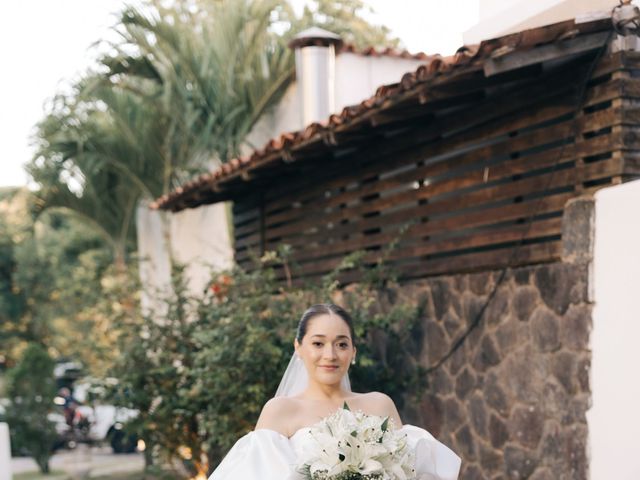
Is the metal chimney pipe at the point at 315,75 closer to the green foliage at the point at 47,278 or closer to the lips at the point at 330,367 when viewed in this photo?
the lips at the point at 330,367

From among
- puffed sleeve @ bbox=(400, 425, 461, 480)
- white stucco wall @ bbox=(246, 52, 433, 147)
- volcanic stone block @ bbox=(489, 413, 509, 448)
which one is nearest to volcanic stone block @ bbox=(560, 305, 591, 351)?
volcanic stone block @ bbox=(489, 413, 509, 448)

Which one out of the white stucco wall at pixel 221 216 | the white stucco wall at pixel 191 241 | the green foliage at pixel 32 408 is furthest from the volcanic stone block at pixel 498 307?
the green foliage at pixel 32 408

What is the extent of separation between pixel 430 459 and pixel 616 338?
2380mm

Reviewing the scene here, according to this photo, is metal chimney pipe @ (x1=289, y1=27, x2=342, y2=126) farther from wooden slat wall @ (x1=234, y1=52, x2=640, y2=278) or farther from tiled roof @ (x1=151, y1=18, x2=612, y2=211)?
tiled roof @ (x1=151, y1=18, x2=612, y2=211)

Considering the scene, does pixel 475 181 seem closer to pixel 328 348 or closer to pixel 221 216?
pixel 328 348

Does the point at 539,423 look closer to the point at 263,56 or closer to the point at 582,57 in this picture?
the point at 582,57

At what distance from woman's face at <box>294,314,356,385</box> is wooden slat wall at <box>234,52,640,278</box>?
2785 mm

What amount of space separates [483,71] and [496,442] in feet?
9.50

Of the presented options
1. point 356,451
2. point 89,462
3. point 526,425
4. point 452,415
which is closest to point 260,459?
point 356,451

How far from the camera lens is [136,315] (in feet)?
36.1

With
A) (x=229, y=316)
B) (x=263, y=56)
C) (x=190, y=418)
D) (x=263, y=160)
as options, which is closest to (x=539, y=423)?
(x=229, y=316)

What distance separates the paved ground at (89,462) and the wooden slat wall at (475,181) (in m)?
6.20

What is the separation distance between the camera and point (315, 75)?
13656 mm

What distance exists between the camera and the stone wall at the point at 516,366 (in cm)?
664
